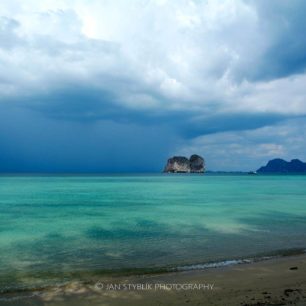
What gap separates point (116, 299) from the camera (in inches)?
422

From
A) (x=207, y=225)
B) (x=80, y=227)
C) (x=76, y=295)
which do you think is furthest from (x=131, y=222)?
(x=76, y=295)

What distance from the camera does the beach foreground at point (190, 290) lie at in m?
A: 10.4

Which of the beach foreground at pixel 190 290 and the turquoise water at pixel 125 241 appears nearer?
the beach foreground at pixel 190 290

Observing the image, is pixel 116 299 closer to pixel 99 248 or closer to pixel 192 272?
pixel 192 272

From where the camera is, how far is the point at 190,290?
37.3 ft

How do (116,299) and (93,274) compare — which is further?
(93,274)

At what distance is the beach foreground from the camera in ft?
34.1

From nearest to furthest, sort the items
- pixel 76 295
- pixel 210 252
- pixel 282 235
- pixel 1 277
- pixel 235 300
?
pixel 235 300
pixel 76 295
pixel 1 277
pixel 210 252
pixel 282 235

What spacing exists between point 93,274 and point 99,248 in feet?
14.6

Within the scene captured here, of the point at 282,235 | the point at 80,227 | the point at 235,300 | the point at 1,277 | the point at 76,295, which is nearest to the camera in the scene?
the point at 235,300

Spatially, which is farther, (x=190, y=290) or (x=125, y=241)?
(x=125, y=241)

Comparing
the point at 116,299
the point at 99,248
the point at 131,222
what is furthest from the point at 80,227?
the point at 116,299

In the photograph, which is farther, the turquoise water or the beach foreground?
the turquoise water

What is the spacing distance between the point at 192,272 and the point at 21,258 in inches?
320
